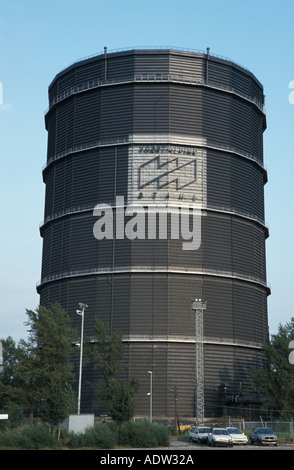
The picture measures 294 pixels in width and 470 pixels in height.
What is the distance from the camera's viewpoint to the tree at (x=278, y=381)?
62344mm

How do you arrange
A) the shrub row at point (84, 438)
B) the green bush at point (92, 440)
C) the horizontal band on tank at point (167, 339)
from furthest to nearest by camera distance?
the horizontal band on tank at point (167, 339)
the green bush at point (92, 440)
the shrub row at point (84, 438)

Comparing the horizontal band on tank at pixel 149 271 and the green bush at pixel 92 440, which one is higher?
the horizontal band on tank at pixel 149 271

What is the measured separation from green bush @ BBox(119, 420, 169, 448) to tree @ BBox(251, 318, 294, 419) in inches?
1093

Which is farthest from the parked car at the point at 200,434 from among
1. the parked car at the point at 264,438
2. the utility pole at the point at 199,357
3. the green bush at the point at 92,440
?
the utility pole at the point at 199,357

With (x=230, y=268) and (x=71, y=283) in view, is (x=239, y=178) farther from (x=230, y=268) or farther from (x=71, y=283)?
(x=71, y=283)

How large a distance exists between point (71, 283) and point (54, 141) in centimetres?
1895

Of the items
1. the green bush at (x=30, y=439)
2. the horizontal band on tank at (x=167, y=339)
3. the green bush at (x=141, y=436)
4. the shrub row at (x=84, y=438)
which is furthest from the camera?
the horizontal band on tank at (x=167, y=339)

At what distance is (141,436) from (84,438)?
344 cm

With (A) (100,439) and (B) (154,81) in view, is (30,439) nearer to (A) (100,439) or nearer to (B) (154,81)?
(A) (100,439)

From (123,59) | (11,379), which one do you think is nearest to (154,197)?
(123,59)

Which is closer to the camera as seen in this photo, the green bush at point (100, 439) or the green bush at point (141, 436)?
the green bush at point (100, 439)

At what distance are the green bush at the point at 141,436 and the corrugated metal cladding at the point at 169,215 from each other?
23.5 meters

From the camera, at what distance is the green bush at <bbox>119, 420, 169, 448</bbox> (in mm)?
35281

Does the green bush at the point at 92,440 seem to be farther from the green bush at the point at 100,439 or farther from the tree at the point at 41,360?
the tree at the point at 41,360
